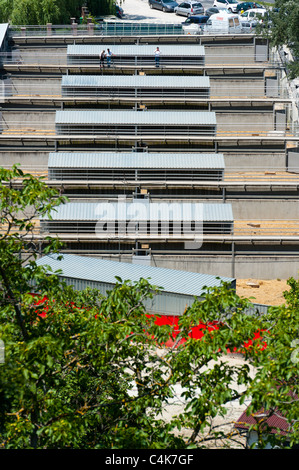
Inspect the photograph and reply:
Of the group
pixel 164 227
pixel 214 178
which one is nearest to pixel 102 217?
pixel 164 227

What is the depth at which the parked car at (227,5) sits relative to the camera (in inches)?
2953

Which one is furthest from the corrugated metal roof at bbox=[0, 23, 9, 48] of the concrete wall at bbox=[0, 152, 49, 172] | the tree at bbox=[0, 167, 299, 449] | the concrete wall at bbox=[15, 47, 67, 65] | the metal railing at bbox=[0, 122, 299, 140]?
the tree at bbox=[0, 167, 299, 449]

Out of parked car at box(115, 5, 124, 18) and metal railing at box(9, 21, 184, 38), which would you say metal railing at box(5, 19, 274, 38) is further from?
parked car at box(115, 5, 124, 18)

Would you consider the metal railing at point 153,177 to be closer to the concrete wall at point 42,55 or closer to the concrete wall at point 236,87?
the concrete wall at point 236,87

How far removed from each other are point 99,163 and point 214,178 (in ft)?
24.0

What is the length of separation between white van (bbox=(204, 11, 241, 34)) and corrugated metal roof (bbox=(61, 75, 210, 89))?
7882mm

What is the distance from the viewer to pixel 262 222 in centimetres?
4500

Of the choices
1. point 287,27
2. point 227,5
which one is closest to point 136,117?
point 287,27

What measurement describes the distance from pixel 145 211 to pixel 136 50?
1922cm

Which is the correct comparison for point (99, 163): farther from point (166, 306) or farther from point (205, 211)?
point (166, 306)

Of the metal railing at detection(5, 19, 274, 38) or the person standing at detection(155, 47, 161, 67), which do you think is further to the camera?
the metal railing at detection(5, 19, 274, 38)

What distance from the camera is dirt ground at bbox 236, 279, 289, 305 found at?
38.7 metres

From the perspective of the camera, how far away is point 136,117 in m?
49.8

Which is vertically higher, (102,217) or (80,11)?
(80,11)
